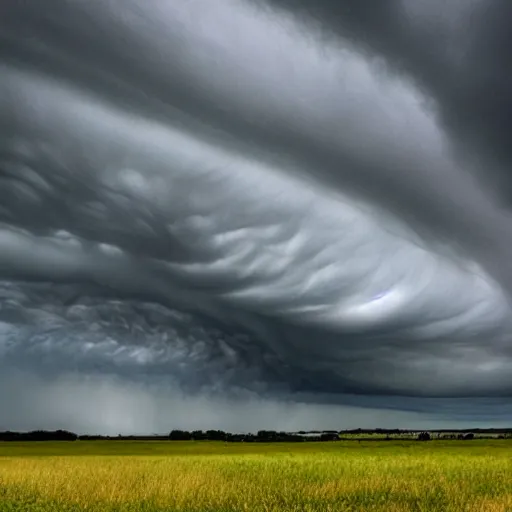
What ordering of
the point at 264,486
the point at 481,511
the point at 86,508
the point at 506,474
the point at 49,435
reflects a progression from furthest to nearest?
the point at 49,435, the point at 506,474, the point at 264,486, the point at 86,508, the point at 481,511

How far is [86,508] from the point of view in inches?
852

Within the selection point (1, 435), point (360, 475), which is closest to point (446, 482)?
point (360, 475)

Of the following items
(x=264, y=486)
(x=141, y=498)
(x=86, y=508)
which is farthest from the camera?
(x=264, y=486)

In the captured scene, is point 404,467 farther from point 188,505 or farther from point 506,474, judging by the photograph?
point 188,505

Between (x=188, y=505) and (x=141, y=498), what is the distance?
3.01 meters

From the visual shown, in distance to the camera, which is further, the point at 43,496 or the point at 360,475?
the point at 360,475

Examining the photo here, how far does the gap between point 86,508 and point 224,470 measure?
2071cm

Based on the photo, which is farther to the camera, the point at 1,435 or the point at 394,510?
the point at 1,435

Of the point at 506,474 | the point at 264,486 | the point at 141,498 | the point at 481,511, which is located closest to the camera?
the point at 481,511

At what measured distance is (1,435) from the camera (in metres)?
178

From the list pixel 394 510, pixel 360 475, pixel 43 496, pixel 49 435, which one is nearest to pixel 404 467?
pixel 360 475

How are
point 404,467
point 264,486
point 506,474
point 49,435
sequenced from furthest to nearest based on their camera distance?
point 49,435, point 404,467, point 506,474, point 264,486

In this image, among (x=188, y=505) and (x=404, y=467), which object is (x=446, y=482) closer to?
(x=404, y=467)

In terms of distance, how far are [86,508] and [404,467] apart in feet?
85.5
